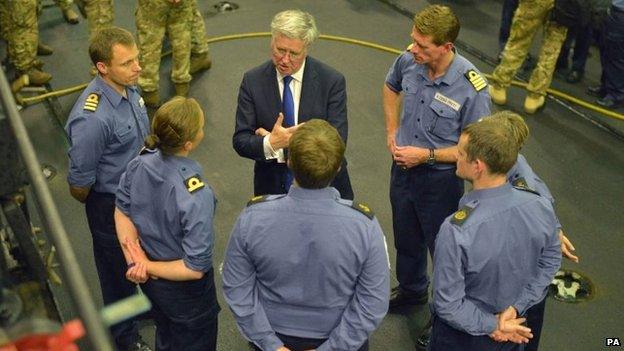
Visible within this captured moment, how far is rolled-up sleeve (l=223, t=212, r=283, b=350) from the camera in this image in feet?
7.18

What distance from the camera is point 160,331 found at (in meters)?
2.85

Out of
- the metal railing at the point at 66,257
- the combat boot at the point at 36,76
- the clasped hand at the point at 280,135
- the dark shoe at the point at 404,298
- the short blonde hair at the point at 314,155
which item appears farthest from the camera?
the combat boot at the point at 36,76

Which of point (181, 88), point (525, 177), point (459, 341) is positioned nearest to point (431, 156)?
point (525, 177)

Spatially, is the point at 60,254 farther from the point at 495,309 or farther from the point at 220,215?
the point at 220,215

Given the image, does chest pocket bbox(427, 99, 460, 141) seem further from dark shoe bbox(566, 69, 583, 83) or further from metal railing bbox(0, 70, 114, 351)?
dark shoe bbox(566, 69, 583, 83)

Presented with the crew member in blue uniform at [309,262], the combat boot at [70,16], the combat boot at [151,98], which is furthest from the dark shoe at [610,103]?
the combat boot at [70,16]

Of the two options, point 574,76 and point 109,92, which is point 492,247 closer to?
point 109,92

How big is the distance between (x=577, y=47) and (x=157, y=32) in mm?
3672

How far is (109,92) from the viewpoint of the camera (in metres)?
2.87

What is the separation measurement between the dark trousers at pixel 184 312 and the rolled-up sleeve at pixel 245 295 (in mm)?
433

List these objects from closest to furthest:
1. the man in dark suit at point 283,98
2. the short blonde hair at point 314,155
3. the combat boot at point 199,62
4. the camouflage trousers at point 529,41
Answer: the short blonde hair at point 314,155 → the man in dark suit at point 283,98 → the camouflage trousers at point 529,41 → the combat boot at point 199,62

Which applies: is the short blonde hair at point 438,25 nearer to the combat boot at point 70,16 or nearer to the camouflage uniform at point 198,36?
the camouflage uniform at point 198,36

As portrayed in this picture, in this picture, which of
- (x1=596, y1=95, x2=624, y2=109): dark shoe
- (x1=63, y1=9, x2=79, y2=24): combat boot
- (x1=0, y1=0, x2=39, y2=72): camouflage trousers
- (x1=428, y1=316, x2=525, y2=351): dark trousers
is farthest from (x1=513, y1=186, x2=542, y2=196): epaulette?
(x1=63, y1=9, x2=79, y2=24): combat boot

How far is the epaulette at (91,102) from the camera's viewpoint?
2791 millimetres
